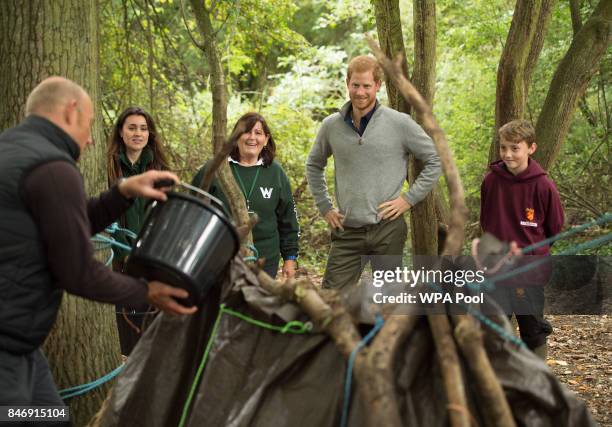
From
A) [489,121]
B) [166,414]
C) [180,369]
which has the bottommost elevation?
[166,414]

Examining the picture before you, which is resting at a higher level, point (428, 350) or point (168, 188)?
point (168, 188)

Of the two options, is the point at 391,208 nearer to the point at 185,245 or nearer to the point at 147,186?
the point at 147,186

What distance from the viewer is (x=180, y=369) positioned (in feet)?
9.23

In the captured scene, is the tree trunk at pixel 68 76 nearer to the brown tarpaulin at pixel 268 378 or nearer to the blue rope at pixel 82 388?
the blue rope at pixel 82 388

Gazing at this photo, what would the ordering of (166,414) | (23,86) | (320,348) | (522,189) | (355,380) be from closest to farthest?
(355,380)
(320,348)
(166,414)
(23,86)
(522,189)

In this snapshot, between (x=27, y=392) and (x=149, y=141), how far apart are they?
2.40 m

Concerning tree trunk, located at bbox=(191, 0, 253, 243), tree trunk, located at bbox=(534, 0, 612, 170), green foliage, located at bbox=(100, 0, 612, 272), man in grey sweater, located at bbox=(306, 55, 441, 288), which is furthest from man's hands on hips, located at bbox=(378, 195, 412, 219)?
green foliage, located at bbox=(100, 0, 612, 272)

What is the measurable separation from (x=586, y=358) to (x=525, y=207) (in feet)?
8.07

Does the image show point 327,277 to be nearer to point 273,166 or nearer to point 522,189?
point 273,166

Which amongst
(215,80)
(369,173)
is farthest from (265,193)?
(215,80)

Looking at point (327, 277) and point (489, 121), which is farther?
point (489, 121)

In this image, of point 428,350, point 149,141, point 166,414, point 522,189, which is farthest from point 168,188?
point 522,189

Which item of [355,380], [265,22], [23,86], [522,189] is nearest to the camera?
[355,380]

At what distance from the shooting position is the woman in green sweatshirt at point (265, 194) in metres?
4.66
